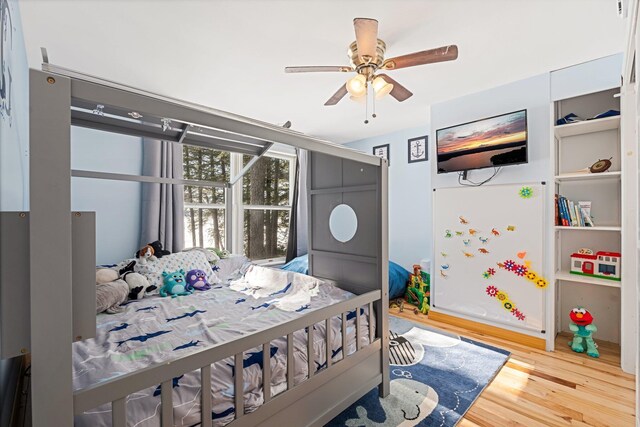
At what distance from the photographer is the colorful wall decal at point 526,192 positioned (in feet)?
8.25

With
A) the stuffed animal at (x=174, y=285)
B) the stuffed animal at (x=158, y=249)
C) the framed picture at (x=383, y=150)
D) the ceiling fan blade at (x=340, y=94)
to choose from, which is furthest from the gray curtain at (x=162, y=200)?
the framed picture at (x=383, y=150)

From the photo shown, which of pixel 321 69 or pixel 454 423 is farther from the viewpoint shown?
pixel 321 69

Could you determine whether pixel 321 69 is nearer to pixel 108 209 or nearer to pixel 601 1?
pixel 601 1

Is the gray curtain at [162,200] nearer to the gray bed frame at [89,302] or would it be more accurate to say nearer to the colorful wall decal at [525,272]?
the gray bed frame at [89,302]

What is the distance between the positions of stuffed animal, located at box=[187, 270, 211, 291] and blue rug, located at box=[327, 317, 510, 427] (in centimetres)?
136

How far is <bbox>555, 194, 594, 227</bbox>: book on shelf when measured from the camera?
2.37 metres

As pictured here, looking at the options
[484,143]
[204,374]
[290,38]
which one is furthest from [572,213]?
[204,374]

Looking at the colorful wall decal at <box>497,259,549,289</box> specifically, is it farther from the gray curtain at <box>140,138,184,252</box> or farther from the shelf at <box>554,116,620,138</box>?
the gray curtain at <box>140,138,184,252</box>

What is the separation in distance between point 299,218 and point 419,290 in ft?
6.35

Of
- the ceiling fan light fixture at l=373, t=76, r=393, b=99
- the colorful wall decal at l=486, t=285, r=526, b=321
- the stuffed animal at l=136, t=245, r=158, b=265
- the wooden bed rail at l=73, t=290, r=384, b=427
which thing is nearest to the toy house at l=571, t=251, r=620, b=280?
the colorful wall decal at l=486, t=285, r=526, b=321

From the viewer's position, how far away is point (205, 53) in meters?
2.07

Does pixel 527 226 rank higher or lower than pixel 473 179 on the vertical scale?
lower

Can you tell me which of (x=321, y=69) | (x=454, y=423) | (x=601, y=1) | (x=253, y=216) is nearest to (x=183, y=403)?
(x=454, y=423)

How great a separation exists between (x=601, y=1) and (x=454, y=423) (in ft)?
8.00
